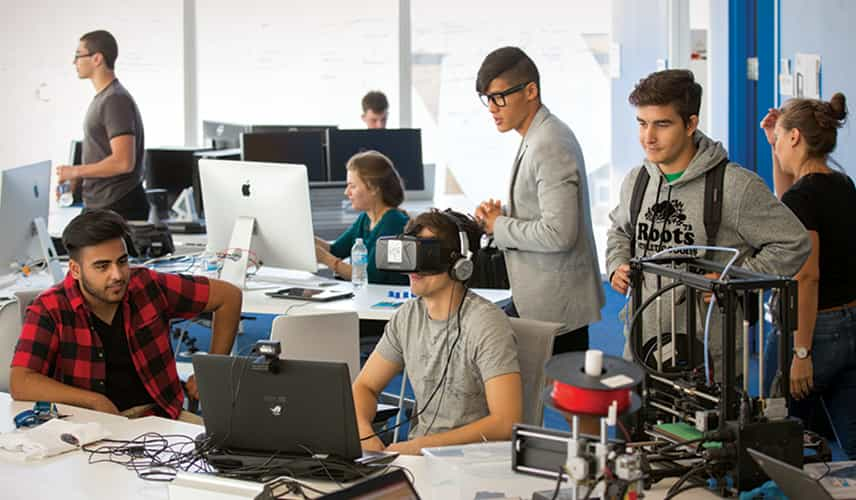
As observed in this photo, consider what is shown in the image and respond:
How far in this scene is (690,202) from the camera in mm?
2844

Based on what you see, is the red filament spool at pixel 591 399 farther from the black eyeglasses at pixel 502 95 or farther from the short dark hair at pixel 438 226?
the black eyeglasses at pixel 502 95

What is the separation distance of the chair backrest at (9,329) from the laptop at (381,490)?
1726 millimetres

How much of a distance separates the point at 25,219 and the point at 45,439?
2.04 m

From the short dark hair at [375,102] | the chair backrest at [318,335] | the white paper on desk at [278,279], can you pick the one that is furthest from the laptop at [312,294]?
the short dark hair at [375,102]

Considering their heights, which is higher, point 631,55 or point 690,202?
point 631,55

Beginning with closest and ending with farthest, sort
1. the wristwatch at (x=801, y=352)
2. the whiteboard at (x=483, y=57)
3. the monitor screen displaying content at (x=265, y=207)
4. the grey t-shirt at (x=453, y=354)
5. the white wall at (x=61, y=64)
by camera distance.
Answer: the grey t-shirt at (x=453, y=354) < the wristwatch at (x=801, y=352) < the monitor screen displaying content at (x=265, y=207) < the white wall at (x=61, y=64) < the whiteboard at (x=483, y=57)

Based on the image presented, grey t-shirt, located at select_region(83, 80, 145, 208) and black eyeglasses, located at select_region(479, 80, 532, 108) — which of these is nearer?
black eyeglasses, located at select_region(479, 80, 532, 108)

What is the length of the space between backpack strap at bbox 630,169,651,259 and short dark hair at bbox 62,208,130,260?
1.49 metres

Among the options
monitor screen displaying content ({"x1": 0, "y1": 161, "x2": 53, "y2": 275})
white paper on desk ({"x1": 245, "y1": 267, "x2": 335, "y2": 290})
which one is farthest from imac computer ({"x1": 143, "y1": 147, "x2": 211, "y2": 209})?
monitor screen displaying content ({"x1": 0, "y1": 161, "x2": 53, "y2": 275})

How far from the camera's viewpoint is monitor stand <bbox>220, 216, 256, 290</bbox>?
432 centimetres

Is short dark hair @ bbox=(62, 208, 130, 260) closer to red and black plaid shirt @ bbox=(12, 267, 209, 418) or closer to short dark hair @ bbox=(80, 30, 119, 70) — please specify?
red and black plaid shirt @ bbox=(12, 267, 209, 418)

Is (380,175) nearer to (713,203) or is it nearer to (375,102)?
(713,203)

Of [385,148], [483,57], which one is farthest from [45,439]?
[483,57]

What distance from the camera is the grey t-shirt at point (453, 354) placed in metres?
2.73
